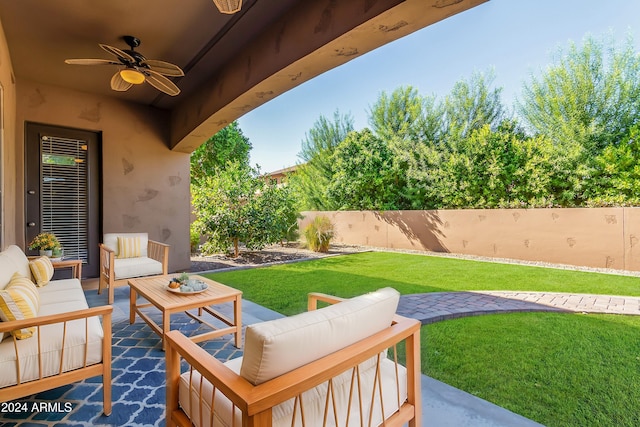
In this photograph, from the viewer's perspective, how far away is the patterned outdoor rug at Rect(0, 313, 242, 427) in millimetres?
1829

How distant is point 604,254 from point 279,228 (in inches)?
269

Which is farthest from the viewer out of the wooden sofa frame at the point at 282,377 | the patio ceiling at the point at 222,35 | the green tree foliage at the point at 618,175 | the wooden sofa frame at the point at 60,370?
the green tree foliage at the point at 618,175

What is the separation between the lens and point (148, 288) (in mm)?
3033

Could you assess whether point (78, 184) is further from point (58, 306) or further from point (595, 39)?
point (595, 39)

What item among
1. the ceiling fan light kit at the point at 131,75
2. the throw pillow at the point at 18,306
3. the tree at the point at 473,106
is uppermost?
the tree at the point at 473,106

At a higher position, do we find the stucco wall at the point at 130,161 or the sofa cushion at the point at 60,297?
the stucco wall at the point at 130,161

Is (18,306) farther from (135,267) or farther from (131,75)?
(131,75)

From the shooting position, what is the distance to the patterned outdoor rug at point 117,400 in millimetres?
1829

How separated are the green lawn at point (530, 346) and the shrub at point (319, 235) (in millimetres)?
3262

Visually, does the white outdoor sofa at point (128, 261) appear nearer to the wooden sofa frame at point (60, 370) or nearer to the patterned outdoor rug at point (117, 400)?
the patterned outdoor rug at point (117, 400)

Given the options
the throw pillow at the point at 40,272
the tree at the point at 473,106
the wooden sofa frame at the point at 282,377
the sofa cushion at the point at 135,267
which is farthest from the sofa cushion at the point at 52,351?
the tree at the point at 473,106

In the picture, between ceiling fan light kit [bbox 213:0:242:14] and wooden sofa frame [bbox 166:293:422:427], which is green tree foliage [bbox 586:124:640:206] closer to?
wooden sofa frame [bbox 166:293:422:427]

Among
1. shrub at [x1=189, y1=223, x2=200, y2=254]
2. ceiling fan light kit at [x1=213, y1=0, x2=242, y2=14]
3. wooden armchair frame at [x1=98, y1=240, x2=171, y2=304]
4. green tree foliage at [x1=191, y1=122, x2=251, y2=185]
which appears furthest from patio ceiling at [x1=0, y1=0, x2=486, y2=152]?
green tree foliage at [x1=191, y1=122, x2=251, y2=185]

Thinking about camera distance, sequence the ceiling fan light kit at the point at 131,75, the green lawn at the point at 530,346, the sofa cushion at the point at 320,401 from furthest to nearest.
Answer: the ceiling fan light kit at the point at 131,75 < the green lawn at the point at 530,346 < the sofa cushion at the point at 320,401
